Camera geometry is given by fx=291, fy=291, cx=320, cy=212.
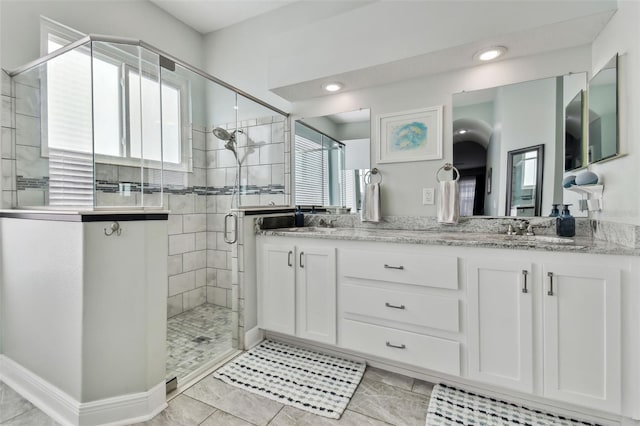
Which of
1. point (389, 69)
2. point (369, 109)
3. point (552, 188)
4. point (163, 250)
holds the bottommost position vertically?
point (163, 250)

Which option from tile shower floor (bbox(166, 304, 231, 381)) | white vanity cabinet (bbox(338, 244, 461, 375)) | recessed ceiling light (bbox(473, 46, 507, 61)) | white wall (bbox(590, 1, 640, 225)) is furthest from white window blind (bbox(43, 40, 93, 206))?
white wall (bbox(590, 1, 640, 225))

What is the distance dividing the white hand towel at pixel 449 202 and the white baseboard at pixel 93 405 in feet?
6.86

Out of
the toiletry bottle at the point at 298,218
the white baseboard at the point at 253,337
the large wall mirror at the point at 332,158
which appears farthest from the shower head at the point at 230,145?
the white baseboard at the point at 253,337

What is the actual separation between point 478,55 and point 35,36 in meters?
3.07

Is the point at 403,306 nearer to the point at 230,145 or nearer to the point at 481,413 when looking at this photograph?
the point at 481,413

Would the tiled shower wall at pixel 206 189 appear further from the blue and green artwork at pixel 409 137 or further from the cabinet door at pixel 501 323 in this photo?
the cabinet door at pixel 501 323

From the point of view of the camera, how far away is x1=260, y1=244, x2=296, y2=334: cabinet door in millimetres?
2156

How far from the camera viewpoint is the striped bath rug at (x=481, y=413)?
1449 millimetres

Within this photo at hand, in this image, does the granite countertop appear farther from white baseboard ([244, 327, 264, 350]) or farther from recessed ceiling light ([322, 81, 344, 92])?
recessed ceiling light ([322, 81, 344, 92])

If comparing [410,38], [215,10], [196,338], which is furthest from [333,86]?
[196,338]

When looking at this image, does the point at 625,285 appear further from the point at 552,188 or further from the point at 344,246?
the point at 344,246

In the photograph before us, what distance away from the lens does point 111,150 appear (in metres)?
1.74

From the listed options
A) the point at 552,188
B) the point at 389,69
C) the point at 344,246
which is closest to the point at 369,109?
the point at 389,69

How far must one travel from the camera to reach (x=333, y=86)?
246 centimetres
